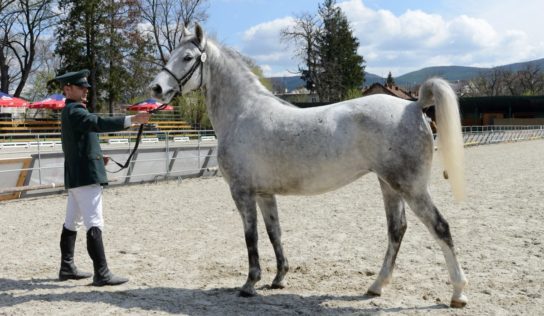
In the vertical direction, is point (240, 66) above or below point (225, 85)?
above

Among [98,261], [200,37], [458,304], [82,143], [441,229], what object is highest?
[200,37]

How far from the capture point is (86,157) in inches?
183

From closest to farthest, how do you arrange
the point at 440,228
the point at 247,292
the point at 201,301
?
the point at 440,228, the point at 201,301, the point at 247,292

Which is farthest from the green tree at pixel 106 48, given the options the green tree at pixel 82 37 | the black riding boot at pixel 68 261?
the black riding boot at pixel 68 261

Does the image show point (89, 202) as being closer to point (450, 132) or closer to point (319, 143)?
point (319, 143)

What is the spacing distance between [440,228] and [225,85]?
2.22 metres

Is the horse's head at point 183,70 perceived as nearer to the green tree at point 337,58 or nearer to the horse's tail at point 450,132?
the horse's tail at point 450,132

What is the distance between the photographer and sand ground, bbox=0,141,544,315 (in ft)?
13.4

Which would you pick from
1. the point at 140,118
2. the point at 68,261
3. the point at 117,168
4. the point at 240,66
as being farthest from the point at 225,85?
the point at 117,168

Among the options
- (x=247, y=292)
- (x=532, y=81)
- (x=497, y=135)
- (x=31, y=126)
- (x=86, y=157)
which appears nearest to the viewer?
(x=247, y=292)

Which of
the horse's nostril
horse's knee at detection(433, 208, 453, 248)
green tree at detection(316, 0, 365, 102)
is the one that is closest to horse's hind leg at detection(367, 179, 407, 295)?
horse's knee at detection(433, 208, 453, 248)

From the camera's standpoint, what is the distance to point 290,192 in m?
4.28

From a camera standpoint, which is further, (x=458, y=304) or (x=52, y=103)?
(x=52, y=103)

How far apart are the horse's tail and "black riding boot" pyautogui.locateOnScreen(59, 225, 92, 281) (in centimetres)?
360
